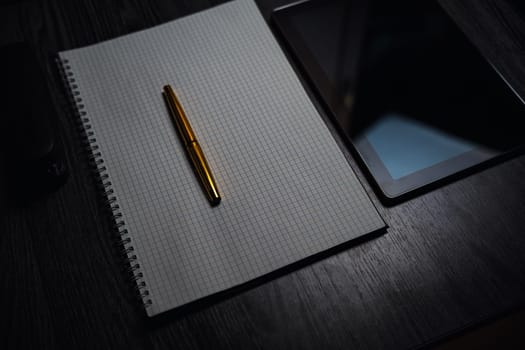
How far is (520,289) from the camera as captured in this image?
599mm

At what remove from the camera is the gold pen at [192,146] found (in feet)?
2.14

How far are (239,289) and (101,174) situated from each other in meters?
0.24

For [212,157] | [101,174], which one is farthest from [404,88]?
[101,174]

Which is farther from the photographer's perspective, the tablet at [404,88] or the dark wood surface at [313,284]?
the tablet at [404,88]

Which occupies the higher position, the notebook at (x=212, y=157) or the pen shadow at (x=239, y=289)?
the notebook at (x=212, y=157)

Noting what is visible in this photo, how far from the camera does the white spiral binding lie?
0.60 meters

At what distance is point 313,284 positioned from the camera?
0.61 meters

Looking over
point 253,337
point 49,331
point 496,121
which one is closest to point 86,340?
point 49,331

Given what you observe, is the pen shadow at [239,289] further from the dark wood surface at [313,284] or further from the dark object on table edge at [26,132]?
the dark object on table edge at [26,132]

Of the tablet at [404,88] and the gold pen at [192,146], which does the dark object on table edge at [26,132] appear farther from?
the tablet at [404,88]

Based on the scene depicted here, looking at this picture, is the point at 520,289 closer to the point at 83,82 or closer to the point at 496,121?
the point at 496,121

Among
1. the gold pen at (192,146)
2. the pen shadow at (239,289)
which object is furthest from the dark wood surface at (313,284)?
the gold pen at (192,146)

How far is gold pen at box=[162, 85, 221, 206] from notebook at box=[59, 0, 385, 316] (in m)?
0.01

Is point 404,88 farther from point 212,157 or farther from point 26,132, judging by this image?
point 26,132
